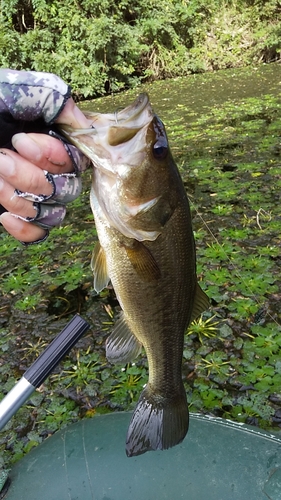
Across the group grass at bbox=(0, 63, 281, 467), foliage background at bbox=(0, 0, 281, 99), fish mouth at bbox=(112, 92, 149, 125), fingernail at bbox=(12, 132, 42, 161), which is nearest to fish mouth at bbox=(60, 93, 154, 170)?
fish mouth at bbox=(112, 92, 149, 125)

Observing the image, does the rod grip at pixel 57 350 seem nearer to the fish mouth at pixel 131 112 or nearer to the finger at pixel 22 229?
the finger at pixel 22 229

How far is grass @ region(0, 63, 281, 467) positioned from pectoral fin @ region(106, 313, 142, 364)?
3.43ft

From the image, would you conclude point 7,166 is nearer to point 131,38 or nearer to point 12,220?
point 12,220

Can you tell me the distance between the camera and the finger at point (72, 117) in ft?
4.76

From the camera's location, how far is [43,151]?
56.7 inches

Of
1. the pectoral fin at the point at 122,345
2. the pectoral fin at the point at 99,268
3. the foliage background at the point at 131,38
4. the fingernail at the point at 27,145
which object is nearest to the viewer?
the fingernail at the point at 27,145

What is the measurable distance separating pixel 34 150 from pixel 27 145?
0.03 metres

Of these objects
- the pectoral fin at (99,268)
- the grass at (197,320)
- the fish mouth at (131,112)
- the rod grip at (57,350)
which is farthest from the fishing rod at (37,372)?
the grass at (197,320)

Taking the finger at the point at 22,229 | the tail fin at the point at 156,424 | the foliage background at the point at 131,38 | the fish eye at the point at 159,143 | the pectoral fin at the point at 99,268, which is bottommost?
the foliage background at the point at 131,38

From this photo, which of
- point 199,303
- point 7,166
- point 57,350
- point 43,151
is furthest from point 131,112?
point 57,350

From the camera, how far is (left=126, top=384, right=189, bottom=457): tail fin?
1.72 meters

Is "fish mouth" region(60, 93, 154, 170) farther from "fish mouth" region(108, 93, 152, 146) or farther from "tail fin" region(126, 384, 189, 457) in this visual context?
"tail fin" region(126, 384, 189, 457)

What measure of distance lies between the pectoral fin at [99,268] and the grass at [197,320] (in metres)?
1.34

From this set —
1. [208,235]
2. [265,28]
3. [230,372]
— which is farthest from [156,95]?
[230,372]
